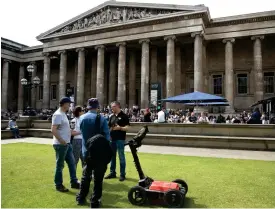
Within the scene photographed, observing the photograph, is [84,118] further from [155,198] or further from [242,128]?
[242,128]

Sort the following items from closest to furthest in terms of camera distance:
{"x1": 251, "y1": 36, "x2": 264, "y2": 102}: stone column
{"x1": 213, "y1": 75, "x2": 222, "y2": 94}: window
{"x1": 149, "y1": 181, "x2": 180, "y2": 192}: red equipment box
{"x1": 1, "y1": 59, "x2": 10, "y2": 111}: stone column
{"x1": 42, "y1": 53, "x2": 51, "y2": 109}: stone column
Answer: {"x1": 149, "y1": 181, "x2": 180, "y2": 192}: red equipment box
{"x1": 251, "y1": 36, "x2": 264, "y2": 102}: stone column
{"x1": 213, "y1": 75, "x2": 222, "y2": 94}: window
{"x1": 42, "y1": 53, "x2": 51, "y2": 109}: stone column
{"x1": 1, "y1": 59, "x2": 10, "y2": 111}: stone column

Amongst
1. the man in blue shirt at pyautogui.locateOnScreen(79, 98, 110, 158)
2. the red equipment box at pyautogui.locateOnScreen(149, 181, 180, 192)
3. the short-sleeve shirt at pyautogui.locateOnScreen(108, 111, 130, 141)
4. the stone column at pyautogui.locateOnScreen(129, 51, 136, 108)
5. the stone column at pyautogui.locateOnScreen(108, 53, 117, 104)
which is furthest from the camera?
the stone column at pyautogui.locateOnScreen(108, 53, 117, 104)

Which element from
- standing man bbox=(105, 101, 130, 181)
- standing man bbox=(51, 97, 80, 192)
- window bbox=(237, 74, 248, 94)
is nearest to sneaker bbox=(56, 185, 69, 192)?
standing man bbox=(51, 97, 80, 192)

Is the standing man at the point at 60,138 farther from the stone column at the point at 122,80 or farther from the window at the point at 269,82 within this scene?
the window at the point at 269,82

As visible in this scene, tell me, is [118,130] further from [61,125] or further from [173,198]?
[173,198]

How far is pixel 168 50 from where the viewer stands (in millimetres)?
32750

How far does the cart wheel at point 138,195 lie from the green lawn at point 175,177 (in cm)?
14

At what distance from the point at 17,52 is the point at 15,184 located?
157 ft

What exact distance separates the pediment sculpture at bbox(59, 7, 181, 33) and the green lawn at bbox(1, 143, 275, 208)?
89.9ft

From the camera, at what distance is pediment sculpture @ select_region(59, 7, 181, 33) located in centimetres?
3494

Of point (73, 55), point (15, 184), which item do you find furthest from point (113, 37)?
point (15, 184)

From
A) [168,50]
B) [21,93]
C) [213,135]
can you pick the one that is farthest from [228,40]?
[21,93]

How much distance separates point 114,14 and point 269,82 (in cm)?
2171

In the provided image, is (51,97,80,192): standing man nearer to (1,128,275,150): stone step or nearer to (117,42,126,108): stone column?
(1,128,275,150): stone step
